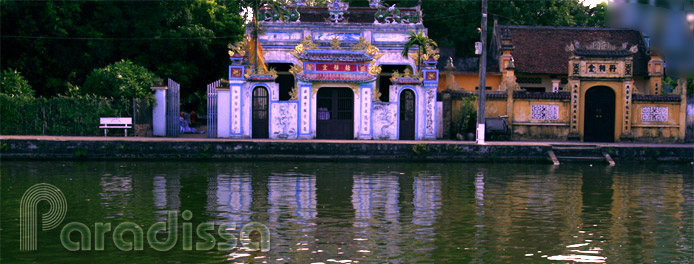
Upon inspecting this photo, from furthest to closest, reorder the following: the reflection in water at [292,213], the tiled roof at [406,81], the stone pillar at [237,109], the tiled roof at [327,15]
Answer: the tiled roof at [327,15] → the tiled roof at [406,81] → the stone pillar at [237,109] → the reflection in water at [292,213]

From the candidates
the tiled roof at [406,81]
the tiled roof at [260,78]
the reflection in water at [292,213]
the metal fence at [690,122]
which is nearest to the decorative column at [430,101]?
the tiled roof at [406,81]

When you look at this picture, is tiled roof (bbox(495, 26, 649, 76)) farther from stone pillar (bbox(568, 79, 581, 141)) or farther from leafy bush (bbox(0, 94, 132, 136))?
leafy bush (bbox(0, 94, 132, 136))

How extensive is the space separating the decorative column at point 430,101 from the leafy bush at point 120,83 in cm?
1117

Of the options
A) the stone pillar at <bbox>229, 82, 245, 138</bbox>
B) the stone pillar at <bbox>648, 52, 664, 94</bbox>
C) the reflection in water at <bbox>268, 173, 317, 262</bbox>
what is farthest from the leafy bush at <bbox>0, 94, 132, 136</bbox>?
the stone pillar at <bbox>648, 52, 664, 94</bbox>

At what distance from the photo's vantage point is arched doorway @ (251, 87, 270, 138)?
104 ft

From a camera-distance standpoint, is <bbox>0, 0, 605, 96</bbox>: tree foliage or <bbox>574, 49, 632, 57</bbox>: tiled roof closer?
<bbox>574, 49, 632, 57</bbox>: tiled roof

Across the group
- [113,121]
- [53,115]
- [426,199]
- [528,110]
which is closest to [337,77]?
[528,110]

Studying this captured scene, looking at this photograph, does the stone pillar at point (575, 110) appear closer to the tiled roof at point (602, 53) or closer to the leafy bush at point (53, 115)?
the tiled roof at point (602, 53)

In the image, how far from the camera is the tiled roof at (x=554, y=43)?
128ft

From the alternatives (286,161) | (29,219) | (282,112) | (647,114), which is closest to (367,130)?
(282,112)

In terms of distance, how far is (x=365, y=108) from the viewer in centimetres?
3191

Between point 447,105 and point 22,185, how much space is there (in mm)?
18598

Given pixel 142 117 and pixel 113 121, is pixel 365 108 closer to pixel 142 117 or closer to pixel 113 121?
pixel 142 117

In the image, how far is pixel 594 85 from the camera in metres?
32.6
